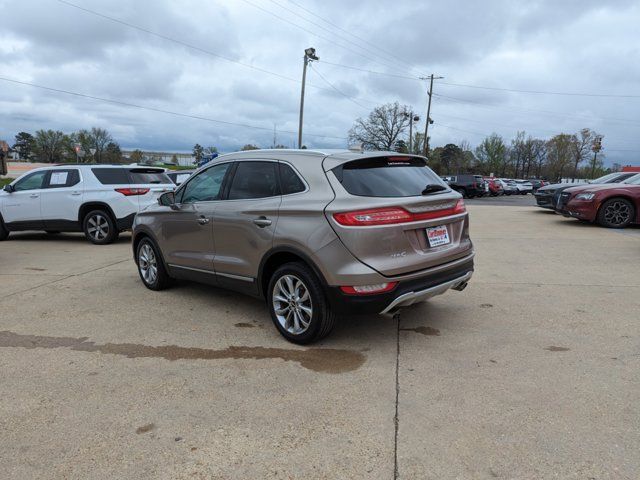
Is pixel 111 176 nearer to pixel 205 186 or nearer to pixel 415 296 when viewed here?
pixel 205 186

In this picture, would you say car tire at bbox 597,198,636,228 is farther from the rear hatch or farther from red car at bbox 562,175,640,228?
the rear hatch

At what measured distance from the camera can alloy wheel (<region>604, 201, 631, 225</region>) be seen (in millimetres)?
11461

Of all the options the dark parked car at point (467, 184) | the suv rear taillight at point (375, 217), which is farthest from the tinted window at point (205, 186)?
the dark parked car at point (467, 184)

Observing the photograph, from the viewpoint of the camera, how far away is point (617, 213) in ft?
37.8

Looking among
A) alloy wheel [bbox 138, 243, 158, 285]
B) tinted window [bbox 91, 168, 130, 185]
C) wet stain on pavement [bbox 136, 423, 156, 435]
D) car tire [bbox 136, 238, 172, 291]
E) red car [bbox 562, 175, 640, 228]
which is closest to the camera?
wet stain on pavement [bbox 136, 423, 156, 435]

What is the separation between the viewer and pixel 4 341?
14.1 feet

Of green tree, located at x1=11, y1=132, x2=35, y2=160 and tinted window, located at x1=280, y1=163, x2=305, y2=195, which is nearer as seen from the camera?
tinted window, located at x1=280, y1=163, x2=305, y2=195

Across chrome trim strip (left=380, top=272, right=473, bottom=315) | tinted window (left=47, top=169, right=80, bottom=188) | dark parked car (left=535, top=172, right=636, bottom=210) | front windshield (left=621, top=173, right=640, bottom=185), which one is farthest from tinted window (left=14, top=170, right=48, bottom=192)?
front windshield (left=621, top=173, right=640, bottom=185)

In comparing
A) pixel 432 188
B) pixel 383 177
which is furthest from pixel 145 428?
pixel 432 188

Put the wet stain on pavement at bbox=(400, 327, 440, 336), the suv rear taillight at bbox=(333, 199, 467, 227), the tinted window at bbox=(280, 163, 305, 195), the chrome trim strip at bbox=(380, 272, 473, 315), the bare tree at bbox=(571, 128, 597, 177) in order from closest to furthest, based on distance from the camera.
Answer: the suv rear taillight at bbox=(333, 199, 467, 227) < the chrome trim strip at bbox=(380, 272, 473, 315) < the tinted window at bbox=(280, 163, 305, 195) < the wet stain on pavement at bbox=(400, 327, 440, 336) < the bare tree at bbox=(571, 128, 597, 177)

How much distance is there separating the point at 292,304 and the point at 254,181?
4.28 ft

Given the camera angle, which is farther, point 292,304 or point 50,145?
point 50,145

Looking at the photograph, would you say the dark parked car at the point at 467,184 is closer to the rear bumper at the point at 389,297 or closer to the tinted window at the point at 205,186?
the tinted window at the point at 205,186

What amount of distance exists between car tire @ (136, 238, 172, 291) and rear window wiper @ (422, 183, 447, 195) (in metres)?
3.44
